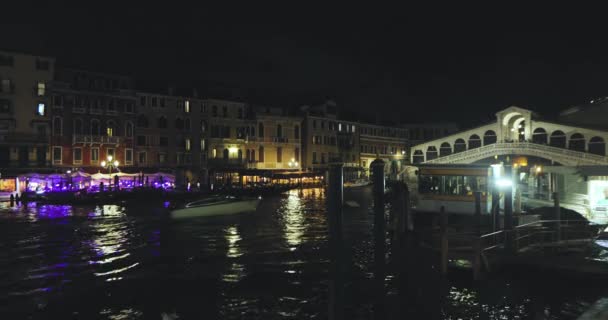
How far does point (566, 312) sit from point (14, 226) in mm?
27430

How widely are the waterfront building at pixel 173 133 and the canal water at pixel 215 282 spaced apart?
26467 mm

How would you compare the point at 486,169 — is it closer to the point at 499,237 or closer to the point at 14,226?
the point at 499,237

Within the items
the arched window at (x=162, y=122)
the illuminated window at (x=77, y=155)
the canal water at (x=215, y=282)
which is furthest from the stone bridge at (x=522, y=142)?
the illuminated window at (x=77, y=155)

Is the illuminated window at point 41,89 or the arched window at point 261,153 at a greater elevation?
the illuminated window at point 41,89

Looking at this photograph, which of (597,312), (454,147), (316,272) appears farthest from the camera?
(454,147)

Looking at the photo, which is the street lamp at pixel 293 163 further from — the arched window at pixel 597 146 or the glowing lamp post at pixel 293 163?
the arched window at pixel 597 146

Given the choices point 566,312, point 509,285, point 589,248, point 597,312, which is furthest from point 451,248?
point 597,312


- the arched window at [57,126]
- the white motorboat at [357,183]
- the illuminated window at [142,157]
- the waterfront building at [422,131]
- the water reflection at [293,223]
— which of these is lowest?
the water reflection at [293,223]

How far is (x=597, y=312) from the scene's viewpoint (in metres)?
6.85

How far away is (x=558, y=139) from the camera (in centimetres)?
4256

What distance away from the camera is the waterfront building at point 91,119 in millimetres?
44312

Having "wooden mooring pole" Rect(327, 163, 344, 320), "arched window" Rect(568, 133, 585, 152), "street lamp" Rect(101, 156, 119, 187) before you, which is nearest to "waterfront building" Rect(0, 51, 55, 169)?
"street lamp" Rect(101, 156, 119, 187)

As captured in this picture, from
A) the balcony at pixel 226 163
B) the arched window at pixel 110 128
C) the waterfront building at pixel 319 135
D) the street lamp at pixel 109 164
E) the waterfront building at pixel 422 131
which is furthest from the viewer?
the waterfront building at pixel 422 131

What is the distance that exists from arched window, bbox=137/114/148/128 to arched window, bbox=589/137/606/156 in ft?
145
